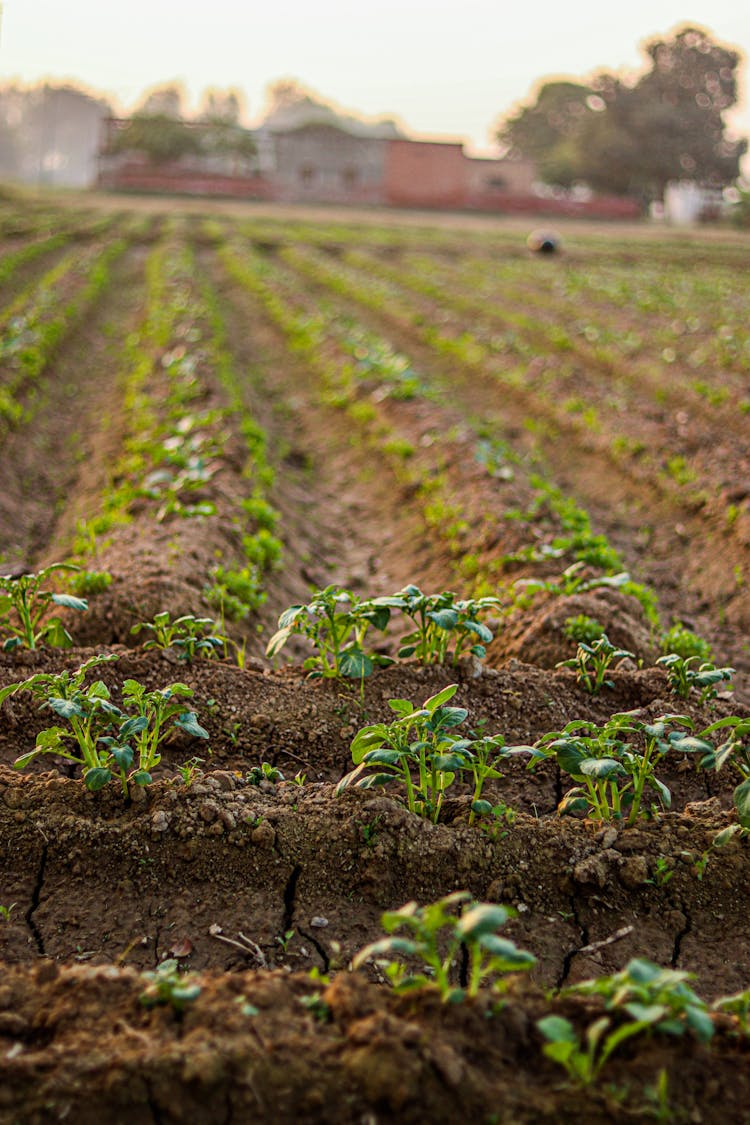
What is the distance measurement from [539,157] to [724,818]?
66.4 metres

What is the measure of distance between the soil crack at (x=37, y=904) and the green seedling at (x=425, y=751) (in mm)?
1010

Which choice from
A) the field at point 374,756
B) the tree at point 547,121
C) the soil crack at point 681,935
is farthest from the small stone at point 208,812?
the tree at point 547,121

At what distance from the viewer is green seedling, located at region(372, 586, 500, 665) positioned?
12.5 ft

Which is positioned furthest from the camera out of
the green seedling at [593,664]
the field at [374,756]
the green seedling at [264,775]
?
the green seedling at [593,664]

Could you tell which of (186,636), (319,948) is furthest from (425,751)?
(186,636)

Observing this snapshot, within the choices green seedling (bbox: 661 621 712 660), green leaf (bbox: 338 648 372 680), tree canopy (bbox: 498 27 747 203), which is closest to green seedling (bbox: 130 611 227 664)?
green leaf (bbox: 338 648 372 680)

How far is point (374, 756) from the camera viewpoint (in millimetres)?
3096

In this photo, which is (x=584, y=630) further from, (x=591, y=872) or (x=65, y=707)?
(x=65, y=707)

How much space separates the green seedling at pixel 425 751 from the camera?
122 inches

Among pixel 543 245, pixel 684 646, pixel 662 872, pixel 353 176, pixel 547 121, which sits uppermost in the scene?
pixel 547 121

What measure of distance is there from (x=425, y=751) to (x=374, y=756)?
457 mm

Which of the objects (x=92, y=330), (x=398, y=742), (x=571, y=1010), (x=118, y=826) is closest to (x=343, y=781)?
(x=398, y=742)

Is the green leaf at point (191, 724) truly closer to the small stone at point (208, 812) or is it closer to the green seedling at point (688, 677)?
the small stone at point (208, 812)

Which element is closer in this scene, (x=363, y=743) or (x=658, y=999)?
(x=658, y=999)
